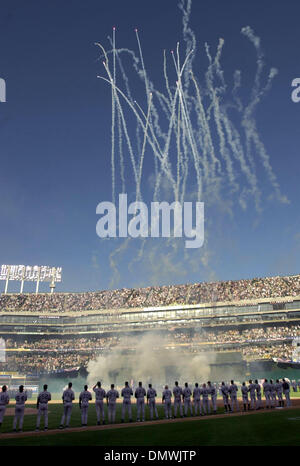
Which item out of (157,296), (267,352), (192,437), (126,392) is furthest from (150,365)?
(192,437)

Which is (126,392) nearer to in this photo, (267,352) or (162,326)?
(267,352)

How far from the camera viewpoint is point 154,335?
220ft

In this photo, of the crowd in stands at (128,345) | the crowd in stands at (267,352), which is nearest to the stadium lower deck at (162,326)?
the crowd in stands at (267,352)

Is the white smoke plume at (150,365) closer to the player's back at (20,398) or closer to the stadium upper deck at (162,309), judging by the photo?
the stadium upper deck at (162,309)

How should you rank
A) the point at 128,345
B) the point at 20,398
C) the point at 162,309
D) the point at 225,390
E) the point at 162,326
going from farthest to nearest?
the point at 162,309, the point at 162,326, the point at 128,345, the point at 225,390, the point at 20,398

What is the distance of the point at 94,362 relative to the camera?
59844 millimetres

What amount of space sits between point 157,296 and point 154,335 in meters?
9.55

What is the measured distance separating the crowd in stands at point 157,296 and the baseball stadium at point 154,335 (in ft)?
0.65

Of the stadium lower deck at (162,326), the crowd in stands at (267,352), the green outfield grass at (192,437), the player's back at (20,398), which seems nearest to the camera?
the green outfield grass at (192,437)

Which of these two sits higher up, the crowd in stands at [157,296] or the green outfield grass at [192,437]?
the crowd in stands at [157,296]

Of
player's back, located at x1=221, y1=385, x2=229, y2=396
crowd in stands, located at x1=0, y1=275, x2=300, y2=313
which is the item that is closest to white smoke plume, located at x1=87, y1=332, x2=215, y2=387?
crowd in stands, located at x1=0, y1=275, x2=300, y2=313

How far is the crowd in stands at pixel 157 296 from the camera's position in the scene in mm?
67938
